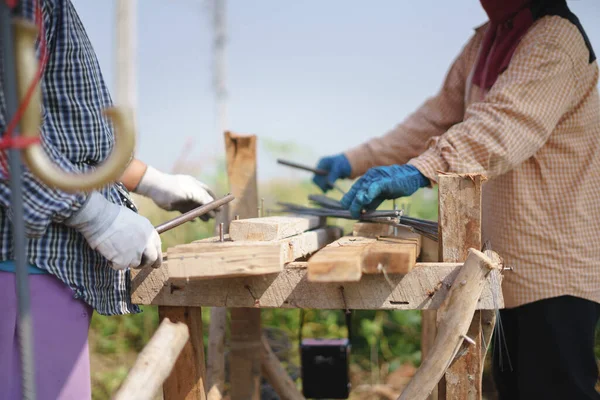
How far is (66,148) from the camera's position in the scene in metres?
1.51

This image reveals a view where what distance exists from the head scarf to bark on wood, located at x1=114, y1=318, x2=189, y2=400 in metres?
1.72

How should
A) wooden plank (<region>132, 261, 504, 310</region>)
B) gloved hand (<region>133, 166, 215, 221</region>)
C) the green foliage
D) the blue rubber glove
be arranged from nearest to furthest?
wooden plank (<region>132, 261, 504, 310</region>) → the blue rubber glove → gloved hand (<region>133, 166, 215, 221</region>) → the green foliage

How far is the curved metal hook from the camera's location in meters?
0.97

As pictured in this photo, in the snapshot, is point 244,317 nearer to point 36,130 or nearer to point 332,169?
point 332,169

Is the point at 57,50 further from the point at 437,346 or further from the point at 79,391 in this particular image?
the point at 437,346

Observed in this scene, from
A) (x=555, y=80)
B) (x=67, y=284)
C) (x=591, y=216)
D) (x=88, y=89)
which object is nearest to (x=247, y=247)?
(x=67, y=284)

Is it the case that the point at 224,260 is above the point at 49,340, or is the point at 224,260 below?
above

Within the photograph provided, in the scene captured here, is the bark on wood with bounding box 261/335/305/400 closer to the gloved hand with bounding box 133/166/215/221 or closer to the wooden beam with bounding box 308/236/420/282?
the gloved hand with bounding box 133/166/215/221

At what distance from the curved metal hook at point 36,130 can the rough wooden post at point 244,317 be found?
1.73 meters

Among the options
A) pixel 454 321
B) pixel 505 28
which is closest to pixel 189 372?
pixel 454 321

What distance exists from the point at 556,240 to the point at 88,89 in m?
1.86

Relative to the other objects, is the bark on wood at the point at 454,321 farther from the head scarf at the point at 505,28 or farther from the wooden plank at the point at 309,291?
the head scarf at the point at 505,28

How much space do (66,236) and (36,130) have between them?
1.99 feet

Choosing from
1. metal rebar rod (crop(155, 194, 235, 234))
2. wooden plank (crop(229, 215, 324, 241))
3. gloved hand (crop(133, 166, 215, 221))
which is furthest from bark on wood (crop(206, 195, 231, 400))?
wooden plank (crop(229, 215, 324, 241))
